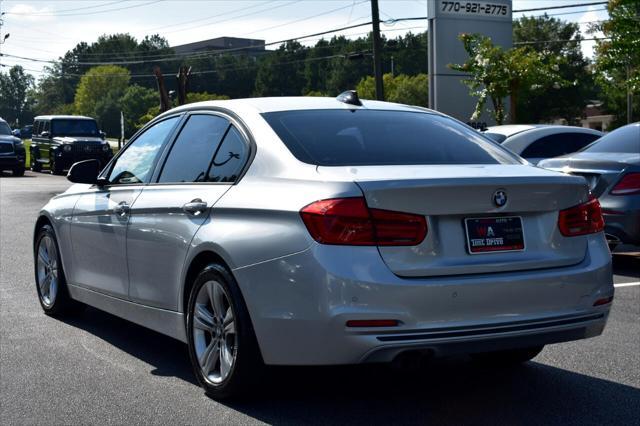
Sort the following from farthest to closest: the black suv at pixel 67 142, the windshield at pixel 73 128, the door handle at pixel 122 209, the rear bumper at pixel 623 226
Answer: the windshield at pixel 73 128 → the black suv at pixel 67 142 → the rear bumper at pixel 623 226 → the door handle at pixel 122 209

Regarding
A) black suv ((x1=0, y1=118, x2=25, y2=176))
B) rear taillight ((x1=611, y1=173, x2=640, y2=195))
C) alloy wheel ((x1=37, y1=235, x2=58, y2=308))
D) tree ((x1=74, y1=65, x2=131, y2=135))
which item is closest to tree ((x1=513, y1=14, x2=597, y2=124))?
black suv ((x1=0, y1=118, x2=25, y2=176))

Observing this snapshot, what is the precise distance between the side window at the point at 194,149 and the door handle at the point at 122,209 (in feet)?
1.07

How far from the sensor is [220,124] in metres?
5.80

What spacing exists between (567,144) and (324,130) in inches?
329

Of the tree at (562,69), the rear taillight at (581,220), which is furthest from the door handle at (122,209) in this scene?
the tree at (562,69)

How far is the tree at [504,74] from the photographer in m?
32.3

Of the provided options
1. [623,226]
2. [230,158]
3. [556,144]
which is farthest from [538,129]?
[230,158]

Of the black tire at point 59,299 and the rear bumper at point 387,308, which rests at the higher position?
the rear bumper at point 387,308

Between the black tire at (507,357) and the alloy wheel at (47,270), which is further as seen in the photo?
the alloy wheel at (47,270)

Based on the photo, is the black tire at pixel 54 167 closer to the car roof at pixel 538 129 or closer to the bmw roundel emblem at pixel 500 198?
the car roof at pixel 538 129

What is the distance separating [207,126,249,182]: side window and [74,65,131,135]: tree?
142 meters

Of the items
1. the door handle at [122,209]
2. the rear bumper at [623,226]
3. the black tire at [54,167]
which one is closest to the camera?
the door handle at [122,209]

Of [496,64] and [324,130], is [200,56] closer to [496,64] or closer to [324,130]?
[496,64]

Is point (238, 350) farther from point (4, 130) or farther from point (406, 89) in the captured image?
point (406, 89)
